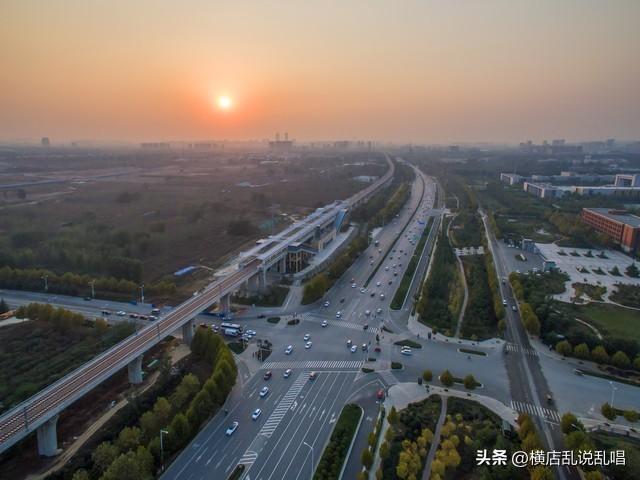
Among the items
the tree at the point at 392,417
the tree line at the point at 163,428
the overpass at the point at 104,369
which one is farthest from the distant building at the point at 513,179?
the tree line at the point at 163,428

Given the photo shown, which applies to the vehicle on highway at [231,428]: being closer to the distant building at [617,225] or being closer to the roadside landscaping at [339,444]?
the roadside landscaping at [339,444]

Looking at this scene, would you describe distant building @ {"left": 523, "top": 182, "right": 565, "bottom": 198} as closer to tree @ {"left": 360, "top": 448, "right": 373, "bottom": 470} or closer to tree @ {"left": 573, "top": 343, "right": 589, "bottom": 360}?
tree @ {"left": 573, "top": 343, "right": 589, "bottom": 360}

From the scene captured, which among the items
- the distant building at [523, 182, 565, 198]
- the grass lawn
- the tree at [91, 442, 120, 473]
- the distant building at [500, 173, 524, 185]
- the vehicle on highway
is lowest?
the vehicle on highway

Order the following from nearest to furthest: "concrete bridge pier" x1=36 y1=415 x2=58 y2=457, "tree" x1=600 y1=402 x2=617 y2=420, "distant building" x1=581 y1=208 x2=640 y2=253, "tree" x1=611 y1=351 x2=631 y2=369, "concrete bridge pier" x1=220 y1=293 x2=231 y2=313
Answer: "concrete bridge pier" x1=36 y1=415 x2=58 y2=457, "tree" x1=600 y1=402 x2=617 y2=420, "tree" x1=611 y1=351 x2=631 y2=369, "concrete bridge pier" x1=220 y1=293 x2=231 y2=313, "distant building" x1=581 y1=208 x2=640 y2=253

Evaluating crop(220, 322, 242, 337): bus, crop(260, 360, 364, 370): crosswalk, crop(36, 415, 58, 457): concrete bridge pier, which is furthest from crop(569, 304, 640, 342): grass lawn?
crop(36, 415, 58, 457): concrete bridge pier

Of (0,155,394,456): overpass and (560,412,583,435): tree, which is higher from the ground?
(0,155,394,456): overpass

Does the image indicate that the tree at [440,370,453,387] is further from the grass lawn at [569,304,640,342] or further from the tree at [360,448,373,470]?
the grass lawn at [569,304,640,342]

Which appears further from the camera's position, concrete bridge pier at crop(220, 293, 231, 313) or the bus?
concrete bridge pier at crop(220, 293, 231, 313)

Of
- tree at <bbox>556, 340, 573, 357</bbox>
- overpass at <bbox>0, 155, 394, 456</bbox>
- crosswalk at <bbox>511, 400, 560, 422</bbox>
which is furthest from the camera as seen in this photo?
tree at <bbox>556, 340, 573, 357</bbox>
